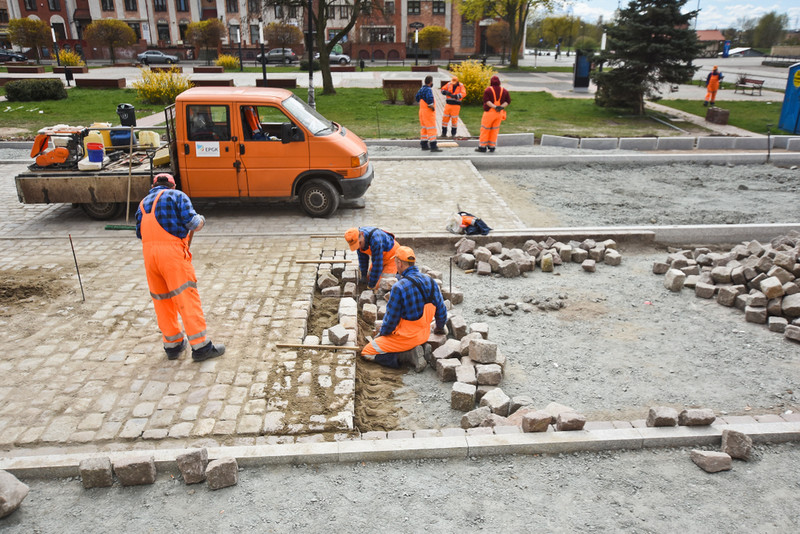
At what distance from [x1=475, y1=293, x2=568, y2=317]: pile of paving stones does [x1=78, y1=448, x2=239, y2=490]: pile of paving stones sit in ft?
12.7

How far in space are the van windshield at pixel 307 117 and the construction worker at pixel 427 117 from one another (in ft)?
14.5

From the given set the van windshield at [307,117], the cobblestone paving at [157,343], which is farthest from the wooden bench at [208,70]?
the van windshield at [307,117]

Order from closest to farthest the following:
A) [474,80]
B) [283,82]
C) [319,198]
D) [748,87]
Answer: [319,198], [474,80], [283,82], [748,87]

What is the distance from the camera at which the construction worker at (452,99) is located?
16.1m

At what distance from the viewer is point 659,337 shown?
6.84 meters

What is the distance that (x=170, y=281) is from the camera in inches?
223

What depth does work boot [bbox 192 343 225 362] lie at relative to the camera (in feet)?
19.4

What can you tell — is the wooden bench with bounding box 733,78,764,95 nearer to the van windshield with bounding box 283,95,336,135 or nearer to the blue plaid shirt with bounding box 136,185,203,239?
the van windshield with bounding box 283,95,336,135

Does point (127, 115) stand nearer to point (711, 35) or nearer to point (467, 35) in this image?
point (467, 35)

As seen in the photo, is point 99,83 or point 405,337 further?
point 99,83

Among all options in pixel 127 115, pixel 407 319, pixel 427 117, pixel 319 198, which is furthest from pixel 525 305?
pixel 127 115

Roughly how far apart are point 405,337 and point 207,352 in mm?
2005

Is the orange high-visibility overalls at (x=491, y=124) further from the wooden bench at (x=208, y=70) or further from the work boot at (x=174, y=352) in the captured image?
the wooden bench at (x=208, y=70)

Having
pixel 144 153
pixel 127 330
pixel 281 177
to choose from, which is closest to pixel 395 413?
pixel 127 330
